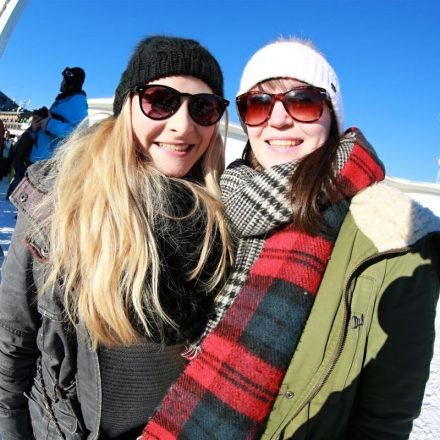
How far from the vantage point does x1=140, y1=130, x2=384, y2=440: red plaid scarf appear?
38.7 inches

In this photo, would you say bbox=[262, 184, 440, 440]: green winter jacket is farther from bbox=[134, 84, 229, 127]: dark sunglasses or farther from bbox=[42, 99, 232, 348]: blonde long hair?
bbox=[134, 84, 229, 127]: dark sunglasses

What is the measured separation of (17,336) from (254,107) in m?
1.25

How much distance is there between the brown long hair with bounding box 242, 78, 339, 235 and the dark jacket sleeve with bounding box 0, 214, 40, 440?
2.99 ft

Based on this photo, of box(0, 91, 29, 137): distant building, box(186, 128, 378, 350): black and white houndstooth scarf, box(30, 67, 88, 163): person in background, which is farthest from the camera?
box(0, 91, 29, 137): distant building

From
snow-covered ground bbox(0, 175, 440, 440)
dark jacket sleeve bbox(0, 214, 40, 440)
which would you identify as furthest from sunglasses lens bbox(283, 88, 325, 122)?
snow-covered ground bbox(0, 175, 440, 440)

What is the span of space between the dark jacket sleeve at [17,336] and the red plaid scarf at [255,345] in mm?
540

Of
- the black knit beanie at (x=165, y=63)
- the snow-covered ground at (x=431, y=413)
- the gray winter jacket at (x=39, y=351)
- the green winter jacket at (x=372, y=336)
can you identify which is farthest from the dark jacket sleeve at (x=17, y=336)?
the snow-covered ground at (x=431, y=413)

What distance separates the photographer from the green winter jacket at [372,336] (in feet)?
3.08

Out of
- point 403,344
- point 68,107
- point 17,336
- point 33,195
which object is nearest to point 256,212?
point 403,344

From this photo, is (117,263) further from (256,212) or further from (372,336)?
(372,336)

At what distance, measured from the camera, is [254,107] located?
56.9 inches

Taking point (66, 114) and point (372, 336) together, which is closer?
point (372, 336)

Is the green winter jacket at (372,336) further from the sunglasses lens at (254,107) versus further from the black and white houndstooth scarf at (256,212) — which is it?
the sunglasses lens at (254,107)

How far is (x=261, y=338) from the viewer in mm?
1020
